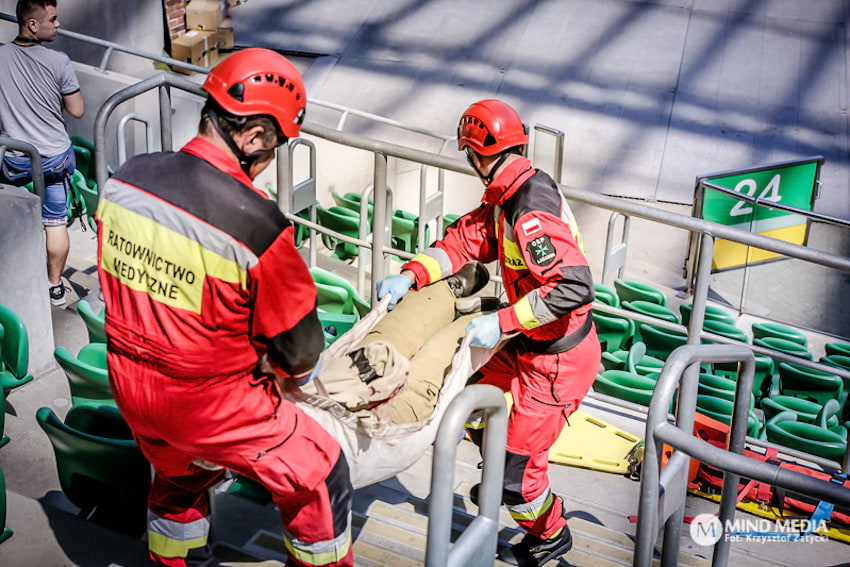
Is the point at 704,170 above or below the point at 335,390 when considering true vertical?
below

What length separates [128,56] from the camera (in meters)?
12.5

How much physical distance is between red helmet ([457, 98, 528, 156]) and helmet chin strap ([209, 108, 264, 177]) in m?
1.12

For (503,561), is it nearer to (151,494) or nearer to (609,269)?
(151,494)

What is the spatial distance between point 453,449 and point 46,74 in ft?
15.8

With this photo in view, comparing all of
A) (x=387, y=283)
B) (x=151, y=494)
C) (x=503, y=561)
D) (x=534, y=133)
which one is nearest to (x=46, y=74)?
(x=387, y=283)

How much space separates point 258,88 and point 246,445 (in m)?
1.05

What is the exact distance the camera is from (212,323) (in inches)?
108

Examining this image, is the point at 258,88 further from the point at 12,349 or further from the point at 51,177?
the point at 51,177

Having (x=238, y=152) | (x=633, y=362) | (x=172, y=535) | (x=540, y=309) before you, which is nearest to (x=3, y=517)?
(x=172, y=535)

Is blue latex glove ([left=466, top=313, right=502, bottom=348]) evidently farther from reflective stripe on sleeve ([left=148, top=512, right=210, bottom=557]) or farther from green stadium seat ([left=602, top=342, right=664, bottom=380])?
green stadium seat ([left=602, top=342, right=664, bottom=380])

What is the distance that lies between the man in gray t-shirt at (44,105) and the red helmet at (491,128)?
11.2ft

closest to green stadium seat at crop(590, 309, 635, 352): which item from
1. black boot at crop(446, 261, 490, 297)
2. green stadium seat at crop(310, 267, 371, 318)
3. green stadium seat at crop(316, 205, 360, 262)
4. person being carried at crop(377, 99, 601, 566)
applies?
green stadium seat at crop(310, 267, 371, 318)

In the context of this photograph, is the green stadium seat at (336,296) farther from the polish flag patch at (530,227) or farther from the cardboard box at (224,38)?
the cardboard box at (224,38)

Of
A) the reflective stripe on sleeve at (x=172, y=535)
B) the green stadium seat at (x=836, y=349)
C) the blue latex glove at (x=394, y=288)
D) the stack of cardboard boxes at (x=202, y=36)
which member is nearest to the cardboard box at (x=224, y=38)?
the stack of cardboard boxes at (x=202, y=36)
